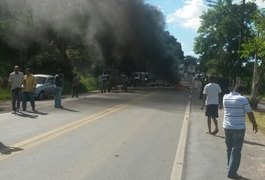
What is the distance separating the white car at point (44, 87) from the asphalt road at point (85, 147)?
11506 mm

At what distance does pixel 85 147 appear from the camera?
11297 millimetres

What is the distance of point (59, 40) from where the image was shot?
1879 inches

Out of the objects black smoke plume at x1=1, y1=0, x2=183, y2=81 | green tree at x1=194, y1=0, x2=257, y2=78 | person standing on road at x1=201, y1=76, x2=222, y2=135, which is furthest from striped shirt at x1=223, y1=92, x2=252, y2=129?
green tree at x1=194, y1=0, x2=257, y2=78

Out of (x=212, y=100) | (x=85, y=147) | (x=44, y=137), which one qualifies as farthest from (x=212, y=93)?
(x=85, y=147)

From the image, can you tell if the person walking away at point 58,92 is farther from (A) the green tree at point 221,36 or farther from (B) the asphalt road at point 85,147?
(A) the green tree at point 221,36

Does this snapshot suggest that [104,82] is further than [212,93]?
Yes

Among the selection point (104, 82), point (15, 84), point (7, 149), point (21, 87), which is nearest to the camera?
point (7, 149)

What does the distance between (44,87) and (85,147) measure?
19897 mm

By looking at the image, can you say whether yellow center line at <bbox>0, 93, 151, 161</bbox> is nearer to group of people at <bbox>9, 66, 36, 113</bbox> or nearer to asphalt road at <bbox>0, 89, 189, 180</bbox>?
asphalt road at <bbox>0, 89, 189, 180</bbox>

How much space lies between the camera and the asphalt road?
861 cm

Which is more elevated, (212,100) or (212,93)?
(212,93)

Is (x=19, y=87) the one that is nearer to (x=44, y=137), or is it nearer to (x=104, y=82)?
(x=44, y=137)

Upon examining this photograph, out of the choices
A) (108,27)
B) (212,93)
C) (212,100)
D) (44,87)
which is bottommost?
(44,87)

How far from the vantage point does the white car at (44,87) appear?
30191mm
